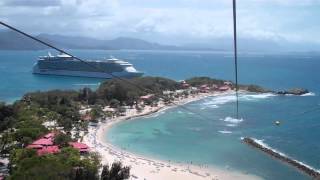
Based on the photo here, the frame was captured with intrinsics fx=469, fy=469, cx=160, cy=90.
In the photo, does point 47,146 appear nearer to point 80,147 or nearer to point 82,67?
point 80,147

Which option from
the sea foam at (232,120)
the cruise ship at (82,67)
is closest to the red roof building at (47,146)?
the sea foam at (232,120)

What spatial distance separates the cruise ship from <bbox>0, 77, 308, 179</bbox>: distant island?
21197 mm

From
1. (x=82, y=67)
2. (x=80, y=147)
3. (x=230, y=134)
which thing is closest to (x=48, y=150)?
(x=80, y=147)

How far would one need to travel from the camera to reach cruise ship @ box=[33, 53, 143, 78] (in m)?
82.4

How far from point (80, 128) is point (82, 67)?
54713mm

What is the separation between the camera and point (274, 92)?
63219 millimetres

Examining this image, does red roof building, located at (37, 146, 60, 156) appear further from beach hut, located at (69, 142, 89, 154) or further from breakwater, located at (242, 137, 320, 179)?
breakwater, located at (242, 137, 320, 179)

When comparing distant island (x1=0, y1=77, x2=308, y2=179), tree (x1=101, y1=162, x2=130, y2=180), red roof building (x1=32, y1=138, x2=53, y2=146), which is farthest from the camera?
red roof building (x1=32, y1=138, x2=53, y2=146)

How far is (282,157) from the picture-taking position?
26625 millimetres

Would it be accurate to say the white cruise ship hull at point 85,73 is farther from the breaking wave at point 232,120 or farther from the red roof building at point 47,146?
the red roof building at point 47,146

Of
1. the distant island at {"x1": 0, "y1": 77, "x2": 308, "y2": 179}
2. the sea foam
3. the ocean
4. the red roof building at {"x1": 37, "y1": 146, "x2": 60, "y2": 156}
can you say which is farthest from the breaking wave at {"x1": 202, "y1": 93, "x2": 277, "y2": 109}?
the red roof building at {"x1": 37, "y1": 146, "x2": 60, "y2": 156}

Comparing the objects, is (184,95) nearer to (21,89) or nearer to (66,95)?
(66,95)

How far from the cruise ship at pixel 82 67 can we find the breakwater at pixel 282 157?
5212 cm

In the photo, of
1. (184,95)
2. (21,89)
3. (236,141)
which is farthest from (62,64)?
(236,141)
